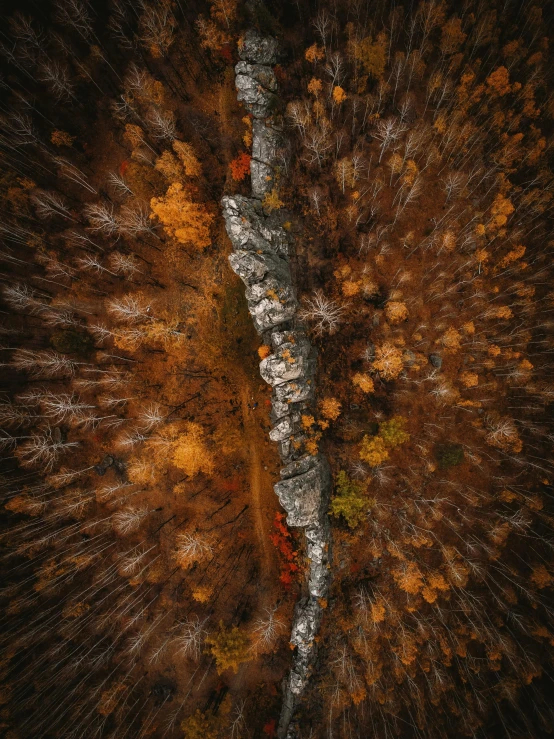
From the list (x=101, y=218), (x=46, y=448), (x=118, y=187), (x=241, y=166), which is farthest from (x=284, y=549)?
(x=118, y=187)

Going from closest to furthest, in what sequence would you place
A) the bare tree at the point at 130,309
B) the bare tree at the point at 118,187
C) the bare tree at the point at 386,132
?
the bare tree at the point at 386,132
the bare tree at the point at 130,309
the bare tree at the point at 118,187

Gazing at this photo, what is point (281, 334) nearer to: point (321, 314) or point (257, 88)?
point (321, 314)

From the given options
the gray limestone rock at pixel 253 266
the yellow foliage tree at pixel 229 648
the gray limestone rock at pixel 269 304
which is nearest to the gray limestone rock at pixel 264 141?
the gray limestone rock at pixel 253 266

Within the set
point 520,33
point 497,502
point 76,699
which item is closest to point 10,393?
point 76,699

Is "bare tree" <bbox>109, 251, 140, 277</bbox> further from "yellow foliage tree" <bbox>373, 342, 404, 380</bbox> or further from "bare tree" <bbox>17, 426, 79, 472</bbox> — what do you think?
"yellow foliage tree" <bbox>373, 342, 404, 380</bbox>

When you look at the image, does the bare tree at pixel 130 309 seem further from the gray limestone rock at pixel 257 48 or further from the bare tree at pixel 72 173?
the gray limestone rock at pixel 257 48

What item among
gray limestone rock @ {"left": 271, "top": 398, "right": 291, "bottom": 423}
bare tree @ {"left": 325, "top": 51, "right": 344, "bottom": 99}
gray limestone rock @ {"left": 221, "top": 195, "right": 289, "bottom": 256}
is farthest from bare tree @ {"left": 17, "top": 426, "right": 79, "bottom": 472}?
bare tree @ {"left": 325, "top": 51, "right": 344, "bottom": 99}


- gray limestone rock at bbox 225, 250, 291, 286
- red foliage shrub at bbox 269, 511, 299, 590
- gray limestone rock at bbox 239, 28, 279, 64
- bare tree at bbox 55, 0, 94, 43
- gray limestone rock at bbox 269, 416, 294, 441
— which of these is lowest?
red foliage shrub at bbox 269, 511, 299, 590
